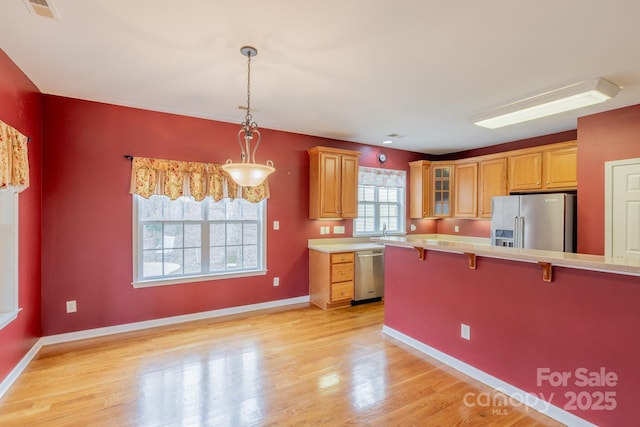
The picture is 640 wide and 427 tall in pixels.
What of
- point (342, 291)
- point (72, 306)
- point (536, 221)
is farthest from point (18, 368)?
point (536, 221)

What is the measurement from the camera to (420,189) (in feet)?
18.9

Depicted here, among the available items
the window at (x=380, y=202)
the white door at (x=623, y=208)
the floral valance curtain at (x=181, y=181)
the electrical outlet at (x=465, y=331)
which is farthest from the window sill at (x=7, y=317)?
the white door at (x=623, y=208)

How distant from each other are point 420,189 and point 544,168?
1897 mm

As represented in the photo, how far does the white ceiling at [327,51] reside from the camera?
1.87 metres

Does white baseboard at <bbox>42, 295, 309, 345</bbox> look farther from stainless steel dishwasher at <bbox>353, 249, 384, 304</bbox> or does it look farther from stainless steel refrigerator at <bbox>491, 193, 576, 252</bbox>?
stainless steel refrigerator at <bbox>491, 193, 576, 252</bbox>

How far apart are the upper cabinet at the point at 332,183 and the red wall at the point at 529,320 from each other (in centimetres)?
168

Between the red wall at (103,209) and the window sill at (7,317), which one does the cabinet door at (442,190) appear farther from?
the window sill at (7,317)

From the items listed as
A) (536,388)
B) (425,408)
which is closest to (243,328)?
(425,408)

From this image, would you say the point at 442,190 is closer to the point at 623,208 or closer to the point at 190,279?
the point at 623,208

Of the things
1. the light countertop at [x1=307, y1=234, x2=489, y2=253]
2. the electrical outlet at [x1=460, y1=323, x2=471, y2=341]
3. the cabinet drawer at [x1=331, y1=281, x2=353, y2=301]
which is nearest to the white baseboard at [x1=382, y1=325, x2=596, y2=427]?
the electrical outlet at [x1=460, y1=323, x2=471, y2=341]

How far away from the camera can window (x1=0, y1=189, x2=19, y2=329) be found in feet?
8.12

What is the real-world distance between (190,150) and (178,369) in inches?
97.5

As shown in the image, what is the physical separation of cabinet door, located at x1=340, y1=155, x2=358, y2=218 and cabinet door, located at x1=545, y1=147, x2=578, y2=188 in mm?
2662

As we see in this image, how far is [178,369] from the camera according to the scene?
273cm
